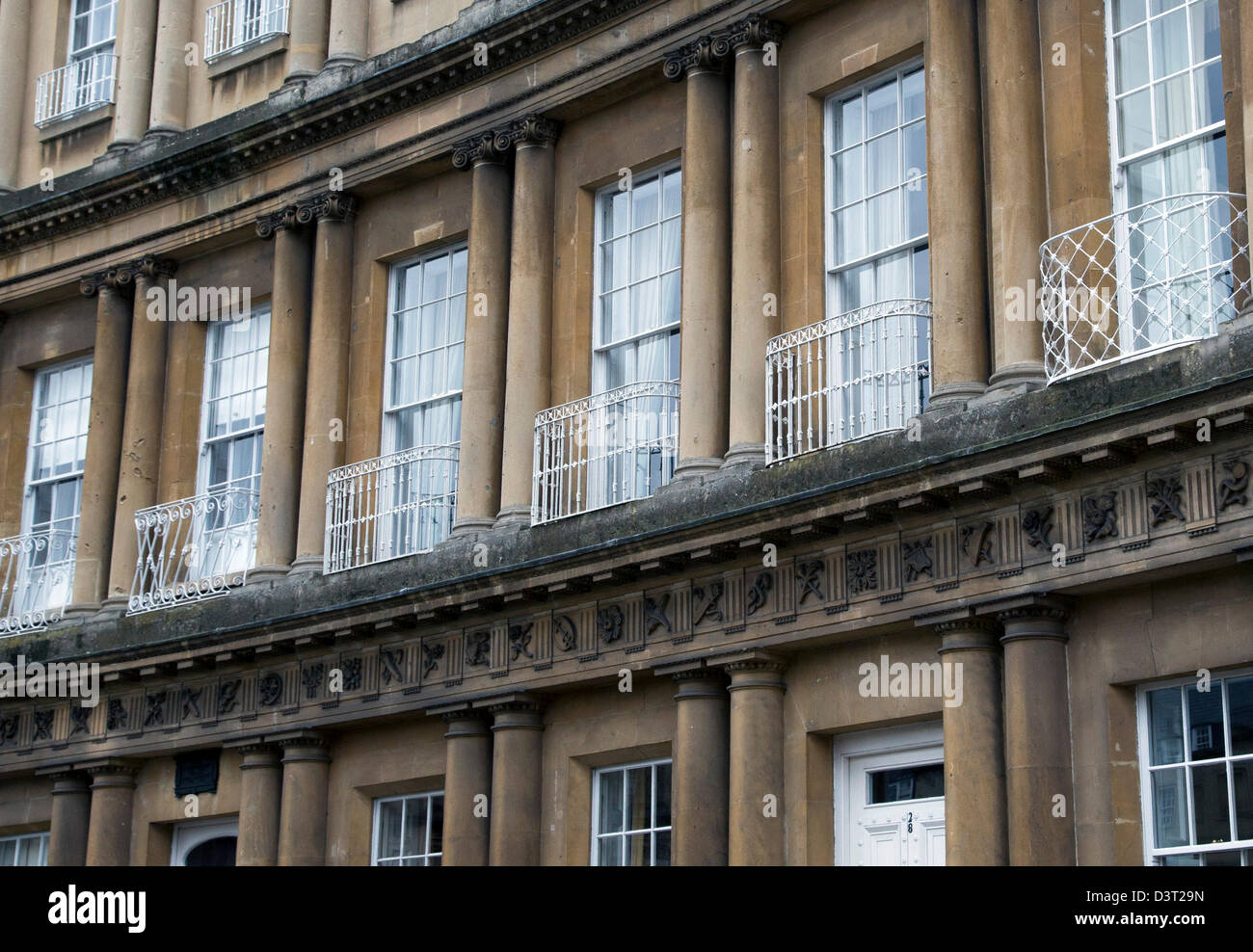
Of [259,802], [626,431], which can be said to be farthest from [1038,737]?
[259,802]

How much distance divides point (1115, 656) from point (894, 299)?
3062 mm

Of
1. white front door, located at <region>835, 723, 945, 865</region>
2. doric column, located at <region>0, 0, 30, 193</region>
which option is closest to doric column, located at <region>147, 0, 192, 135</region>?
doric column, located at <region>0, 0, 30, 193</region>

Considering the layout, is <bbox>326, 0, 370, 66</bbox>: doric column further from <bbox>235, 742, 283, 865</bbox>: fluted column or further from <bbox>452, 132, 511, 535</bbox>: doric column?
<bbox>235, 742, 283, 865</bbox>: fluted column

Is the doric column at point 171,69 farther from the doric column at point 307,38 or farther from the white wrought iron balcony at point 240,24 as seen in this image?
the doric column at point 307,38

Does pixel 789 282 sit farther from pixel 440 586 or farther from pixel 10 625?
pixel 10 625

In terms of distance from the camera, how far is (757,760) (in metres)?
14.0

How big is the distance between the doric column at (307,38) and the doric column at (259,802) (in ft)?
21.1

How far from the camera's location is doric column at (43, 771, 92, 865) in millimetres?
18734

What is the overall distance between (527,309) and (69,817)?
669 cm

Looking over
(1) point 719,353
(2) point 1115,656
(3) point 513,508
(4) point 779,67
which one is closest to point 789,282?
(1) point 719,353

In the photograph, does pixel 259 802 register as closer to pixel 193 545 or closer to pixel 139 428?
pixel 193 545

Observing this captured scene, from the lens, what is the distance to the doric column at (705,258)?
1515 cm

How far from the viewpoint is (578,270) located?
16844 millimetres

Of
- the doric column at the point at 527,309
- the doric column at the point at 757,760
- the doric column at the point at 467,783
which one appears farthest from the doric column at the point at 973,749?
the doric column at the point at 527,309
